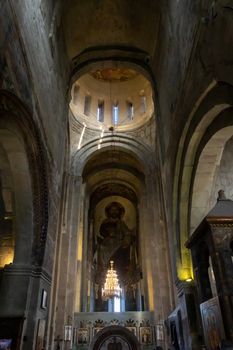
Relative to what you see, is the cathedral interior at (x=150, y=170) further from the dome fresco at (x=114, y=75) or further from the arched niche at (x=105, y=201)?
the dome fresco at (x=114, y=75)

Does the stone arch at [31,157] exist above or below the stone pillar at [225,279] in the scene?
above

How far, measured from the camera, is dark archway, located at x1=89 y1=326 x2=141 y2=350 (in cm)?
1349

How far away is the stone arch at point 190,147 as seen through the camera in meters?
5.51

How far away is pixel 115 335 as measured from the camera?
45.8 ft

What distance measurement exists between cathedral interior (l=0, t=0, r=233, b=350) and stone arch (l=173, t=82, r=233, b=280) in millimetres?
30

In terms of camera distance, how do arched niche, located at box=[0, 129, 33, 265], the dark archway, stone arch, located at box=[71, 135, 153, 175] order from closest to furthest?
arched niche, located at box=[0, 129, 33, 265]
the dark archway
stone arch, located at box=[71, 135, 153, 175]

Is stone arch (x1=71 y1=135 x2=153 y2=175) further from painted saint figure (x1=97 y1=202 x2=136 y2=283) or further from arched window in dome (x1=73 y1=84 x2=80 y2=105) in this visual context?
painted saint figure (x1=97 y1=202 x2=136 y2=283)

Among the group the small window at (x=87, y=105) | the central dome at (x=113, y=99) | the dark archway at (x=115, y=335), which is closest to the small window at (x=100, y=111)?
the central dome at (x=113, y=99)

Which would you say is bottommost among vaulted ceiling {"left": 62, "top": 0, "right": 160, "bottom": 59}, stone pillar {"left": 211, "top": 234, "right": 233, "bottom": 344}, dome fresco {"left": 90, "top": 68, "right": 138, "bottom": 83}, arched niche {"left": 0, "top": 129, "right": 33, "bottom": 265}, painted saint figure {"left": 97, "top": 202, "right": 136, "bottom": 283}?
stone pillar {"left": 211, "top": 234, "right": 233, "bottom": 344}

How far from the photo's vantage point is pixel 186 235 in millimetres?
7586

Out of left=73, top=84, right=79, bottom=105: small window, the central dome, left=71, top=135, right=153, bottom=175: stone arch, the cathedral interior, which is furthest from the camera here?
the central dome

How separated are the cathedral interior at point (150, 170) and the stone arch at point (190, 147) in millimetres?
30

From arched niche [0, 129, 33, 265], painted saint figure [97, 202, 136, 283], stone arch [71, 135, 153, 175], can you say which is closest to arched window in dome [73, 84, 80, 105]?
stone arch [71, 135, 153, 175]

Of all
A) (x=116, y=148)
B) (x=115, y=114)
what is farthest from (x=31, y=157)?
(x=115, y=114)
